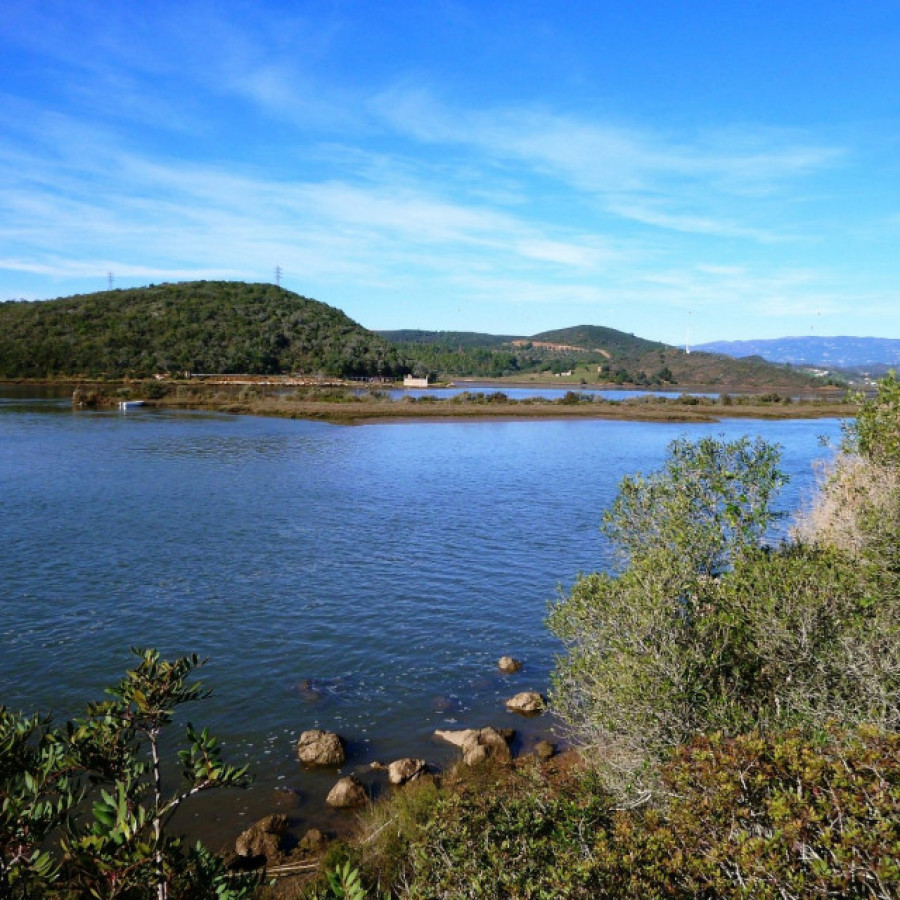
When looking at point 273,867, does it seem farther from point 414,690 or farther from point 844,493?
point 844,493

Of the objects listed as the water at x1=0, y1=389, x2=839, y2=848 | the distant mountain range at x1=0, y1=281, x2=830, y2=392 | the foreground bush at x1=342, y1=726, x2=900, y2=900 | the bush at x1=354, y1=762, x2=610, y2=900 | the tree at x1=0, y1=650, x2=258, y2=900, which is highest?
the distant mountain range at x1=0, y1=281, x2=830, y2=392

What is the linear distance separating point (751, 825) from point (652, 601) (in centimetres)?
502

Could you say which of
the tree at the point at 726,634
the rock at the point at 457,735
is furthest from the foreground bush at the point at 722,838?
the rock at the point at 457,735

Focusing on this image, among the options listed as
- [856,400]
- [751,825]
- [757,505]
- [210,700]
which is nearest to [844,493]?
[856,400]

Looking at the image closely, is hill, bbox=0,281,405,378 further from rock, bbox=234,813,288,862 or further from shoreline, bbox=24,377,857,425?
rock, bbox=234,813,288,862

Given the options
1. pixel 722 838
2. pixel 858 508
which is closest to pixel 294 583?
pixel 858 508

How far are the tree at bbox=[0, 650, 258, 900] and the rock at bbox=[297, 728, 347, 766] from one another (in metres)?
9.84

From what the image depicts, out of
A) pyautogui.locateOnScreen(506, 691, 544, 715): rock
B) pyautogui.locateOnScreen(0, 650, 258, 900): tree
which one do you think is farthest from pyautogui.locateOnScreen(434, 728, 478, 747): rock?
pyautogui.locateOnScreen(0, 650, 258, 900): tree

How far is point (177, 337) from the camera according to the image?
14450 cm

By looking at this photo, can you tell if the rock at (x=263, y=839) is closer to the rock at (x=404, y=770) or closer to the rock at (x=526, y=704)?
the rock at (x=404, y=770)

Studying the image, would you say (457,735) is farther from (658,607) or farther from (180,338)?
(180,338)

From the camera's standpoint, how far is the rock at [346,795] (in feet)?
49.4

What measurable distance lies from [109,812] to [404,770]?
11.5 meters

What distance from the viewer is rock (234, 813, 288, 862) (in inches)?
522
